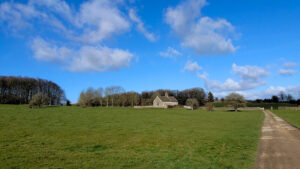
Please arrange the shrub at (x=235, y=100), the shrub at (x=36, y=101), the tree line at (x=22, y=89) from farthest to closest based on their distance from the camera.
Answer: the shrub at (x=235, y=100) → the tree line at (x=22, y=89) → the shrub at (x=36, y=101)

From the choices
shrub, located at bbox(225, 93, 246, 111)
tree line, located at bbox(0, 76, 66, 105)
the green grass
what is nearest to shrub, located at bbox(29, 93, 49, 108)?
tree line, located at bbox(0, 76, 66, 105)

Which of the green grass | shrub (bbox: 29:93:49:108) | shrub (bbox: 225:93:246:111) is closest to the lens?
the green grass

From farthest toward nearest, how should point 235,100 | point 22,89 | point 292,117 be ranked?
point 22,89, point 235,100, point 292,117

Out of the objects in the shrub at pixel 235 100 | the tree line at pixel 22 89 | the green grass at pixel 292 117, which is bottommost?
the green grass at pixel 292 117

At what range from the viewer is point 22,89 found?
266 ft

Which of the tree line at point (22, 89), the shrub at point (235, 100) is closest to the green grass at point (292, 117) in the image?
the shrub at point (235, 100)

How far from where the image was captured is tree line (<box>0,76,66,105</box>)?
242 feet

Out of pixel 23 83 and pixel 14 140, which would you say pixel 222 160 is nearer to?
pixel 14 140

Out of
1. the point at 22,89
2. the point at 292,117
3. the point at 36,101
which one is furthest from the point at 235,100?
the point at 22,89

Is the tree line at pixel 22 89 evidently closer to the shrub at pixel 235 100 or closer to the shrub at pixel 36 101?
the shrub at pixel 36 101

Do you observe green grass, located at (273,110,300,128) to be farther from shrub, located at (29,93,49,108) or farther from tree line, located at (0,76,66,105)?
tree line, located at (0,76,66,105)

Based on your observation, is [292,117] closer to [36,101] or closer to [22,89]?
[36,101]

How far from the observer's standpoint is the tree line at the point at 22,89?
7362 cm

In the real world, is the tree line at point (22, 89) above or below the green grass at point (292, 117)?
above
